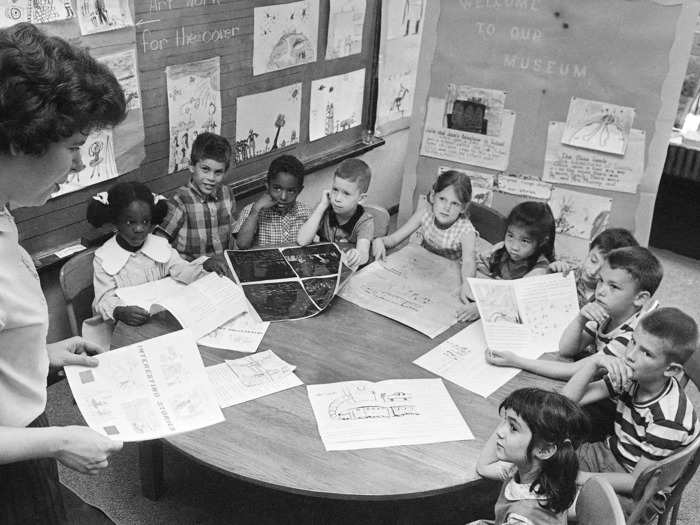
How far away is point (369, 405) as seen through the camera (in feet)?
6.30

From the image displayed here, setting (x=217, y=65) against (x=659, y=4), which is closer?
(x=659, y=4)

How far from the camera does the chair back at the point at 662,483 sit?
1.77 meters

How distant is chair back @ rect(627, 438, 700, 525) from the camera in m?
1.77

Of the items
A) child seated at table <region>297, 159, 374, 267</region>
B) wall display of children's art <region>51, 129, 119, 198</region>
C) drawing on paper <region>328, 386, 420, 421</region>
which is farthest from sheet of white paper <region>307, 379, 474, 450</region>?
wall display of children's art <region>51, 129, 119, 198</region>

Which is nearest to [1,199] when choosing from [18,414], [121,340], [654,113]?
[18,414]

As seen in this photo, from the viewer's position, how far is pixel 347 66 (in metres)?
3.83

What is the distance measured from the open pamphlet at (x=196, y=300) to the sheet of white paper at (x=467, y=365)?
60cm

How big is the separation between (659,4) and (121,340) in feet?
7.52

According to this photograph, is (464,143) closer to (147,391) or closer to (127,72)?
(127,72)

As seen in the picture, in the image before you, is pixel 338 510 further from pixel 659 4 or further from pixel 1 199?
pixel 659 4

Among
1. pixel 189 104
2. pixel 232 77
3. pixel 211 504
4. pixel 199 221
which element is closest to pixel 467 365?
pixel 211 504

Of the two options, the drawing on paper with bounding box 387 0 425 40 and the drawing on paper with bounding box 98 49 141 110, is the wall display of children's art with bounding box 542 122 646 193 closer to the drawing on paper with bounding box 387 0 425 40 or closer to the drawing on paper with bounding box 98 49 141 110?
the drawing on paper with bounding box 387 0 425 40

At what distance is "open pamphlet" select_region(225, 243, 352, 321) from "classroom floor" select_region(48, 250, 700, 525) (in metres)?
0.69

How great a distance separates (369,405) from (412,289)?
0.69 m
